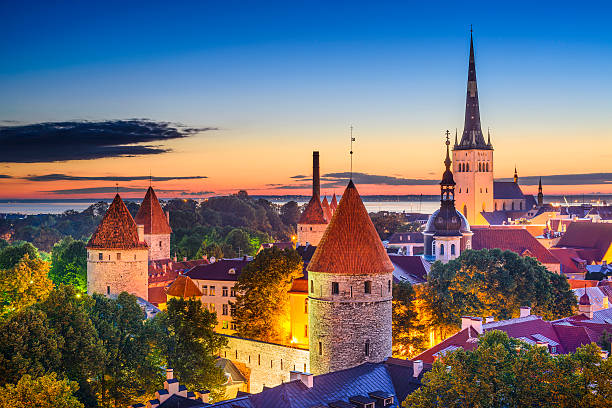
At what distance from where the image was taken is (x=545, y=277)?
50656 millimetres

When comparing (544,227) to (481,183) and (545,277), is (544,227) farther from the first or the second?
(545,277)

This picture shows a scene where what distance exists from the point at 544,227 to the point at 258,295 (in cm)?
9695

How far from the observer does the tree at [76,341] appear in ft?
107

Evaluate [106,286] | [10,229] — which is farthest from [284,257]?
[10,229]

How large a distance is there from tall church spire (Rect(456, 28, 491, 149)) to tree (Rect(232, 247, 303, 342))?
88.9 meters

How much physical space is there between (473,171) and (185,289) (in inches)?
3696

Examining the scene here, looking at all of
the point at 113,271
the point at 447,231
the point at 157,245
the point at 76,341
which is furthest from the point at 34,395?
the point at 447,231

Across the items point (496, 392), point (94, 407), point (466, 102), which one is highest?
point (466, 102)

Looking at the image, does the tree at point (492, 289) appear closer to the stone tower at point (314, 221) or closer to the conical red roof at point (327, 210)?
the stone tower at point (314, 221)

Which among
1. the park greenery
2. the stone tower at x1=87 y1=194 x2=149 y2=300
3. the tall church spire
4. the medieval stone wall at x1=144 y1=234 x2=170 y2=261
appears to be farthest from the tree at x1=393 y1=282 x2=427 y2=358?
the tall church spire

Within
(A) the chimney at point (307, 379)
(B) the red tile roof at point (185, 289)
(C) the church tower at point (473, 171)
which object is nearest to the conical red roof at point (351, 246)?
(A) the chimney at point (307, 379)

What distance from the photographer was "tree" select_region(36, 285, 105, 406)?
32.5m

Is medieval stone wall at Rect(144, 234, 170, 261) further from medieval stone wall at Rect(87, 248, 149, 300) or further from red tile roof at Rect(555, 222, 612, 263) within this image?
red tile roof at Rect(555, 222, 612, 263)

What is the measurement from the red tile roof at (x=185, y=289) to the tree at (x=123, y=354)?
641 inches
